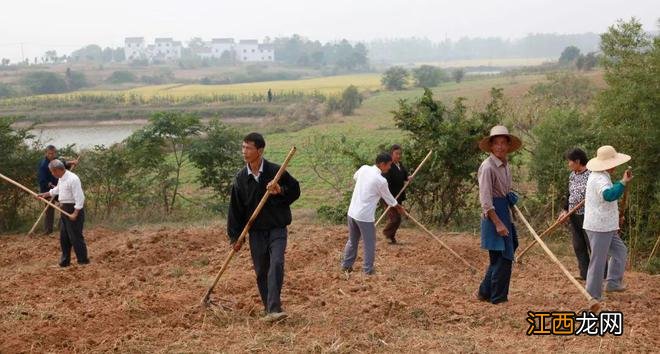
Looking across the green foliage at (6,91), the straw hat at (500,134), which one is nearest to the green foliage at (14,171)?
the straw hat at (500,134)

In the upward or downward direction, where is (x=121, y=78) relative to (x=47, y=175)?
downward

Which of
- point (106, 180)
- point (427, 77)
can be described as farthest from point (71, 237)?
point (427, 77)

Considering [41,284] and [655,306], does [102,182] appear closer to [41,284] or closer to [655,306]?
[41,284]

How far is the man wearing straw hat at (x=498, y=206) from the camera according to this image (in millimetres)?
6016

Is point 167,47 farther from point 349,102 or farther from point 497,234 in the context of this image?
point 497,234

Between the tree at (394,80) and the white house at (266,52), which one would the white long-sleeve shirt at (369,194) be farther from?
the white house at (266,52)

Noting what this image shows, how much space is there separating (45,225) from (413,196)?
7.00 meters

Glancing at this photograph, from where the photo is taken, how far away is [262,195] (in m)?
6.00

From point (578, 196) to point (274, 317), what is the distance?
3607mm

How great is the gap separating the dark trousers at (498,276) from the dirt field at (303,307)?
0.13 metres

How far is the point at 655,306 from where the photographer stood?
6.48 metres

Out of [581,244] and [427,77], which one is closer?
[581,244]

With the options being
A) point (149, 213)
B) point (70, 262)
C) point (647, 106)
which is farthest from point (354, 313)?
point (149, 213)

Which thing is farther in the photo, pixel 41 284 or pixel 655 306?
pixel 41 284
